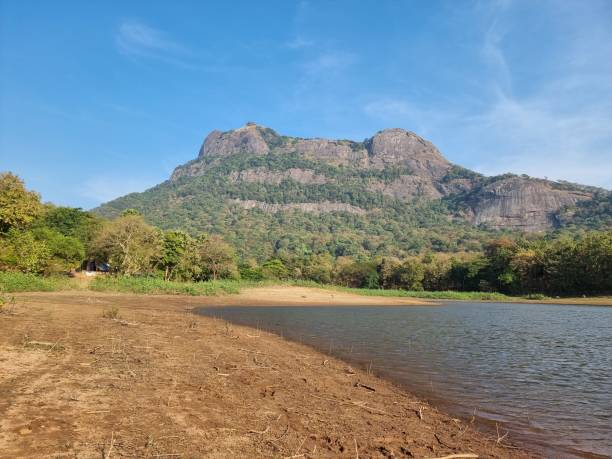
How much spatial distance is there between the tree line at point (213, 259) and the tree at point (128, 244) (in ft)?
0.51

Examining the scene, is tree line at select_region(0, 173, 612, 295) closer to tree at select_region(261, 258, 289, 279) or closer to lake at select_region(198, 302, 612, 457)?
tree at select_region(261, 258, 289, 279)

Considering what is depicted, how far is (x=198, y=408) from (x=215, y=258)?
72.3 m

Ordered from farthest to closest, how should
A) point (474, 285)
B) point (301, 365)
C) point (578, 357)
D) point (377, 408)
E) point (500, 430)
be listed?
point (474, 285) → point (578, 357) → point (301, 365) → point (377, 408) → point (500, 430)

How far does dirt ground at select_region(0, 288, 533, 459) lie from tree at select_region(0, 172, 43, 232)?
56.6 feet

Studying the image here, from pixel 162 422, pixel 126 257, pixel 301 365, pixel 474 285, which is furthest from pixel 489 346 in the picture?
pixel 474 285

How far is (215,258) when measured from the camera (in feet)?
257

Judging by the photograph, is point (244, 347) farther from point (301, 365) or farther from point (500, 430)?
point (500, 430)

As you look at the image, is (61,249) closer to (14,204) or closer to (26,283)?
(26,283)

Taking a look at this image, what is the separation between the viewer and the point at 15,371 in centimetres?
923

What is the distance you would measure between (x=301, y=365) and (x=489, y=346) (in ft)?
40.4

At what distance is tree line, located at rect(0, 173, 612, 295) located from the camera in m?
38.0

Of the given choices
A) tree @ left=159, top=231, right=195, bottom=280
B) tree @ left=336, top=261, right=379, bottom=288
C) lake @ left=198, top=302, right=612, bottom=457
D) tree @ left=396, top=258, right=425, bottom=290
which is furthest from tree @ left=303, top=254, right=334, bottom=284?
lake @ left=198, top=302, right=612, bottom=457

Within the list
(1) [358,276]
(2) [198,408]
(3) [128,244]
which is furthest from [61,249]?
(1) [358,276]

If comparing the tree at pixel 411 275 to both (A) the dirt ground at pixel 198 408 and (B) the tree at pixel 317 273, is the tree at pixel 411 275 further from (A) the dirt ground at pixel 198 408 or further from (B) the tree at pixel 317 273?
(A) the dirt ground at pixel 198 408
